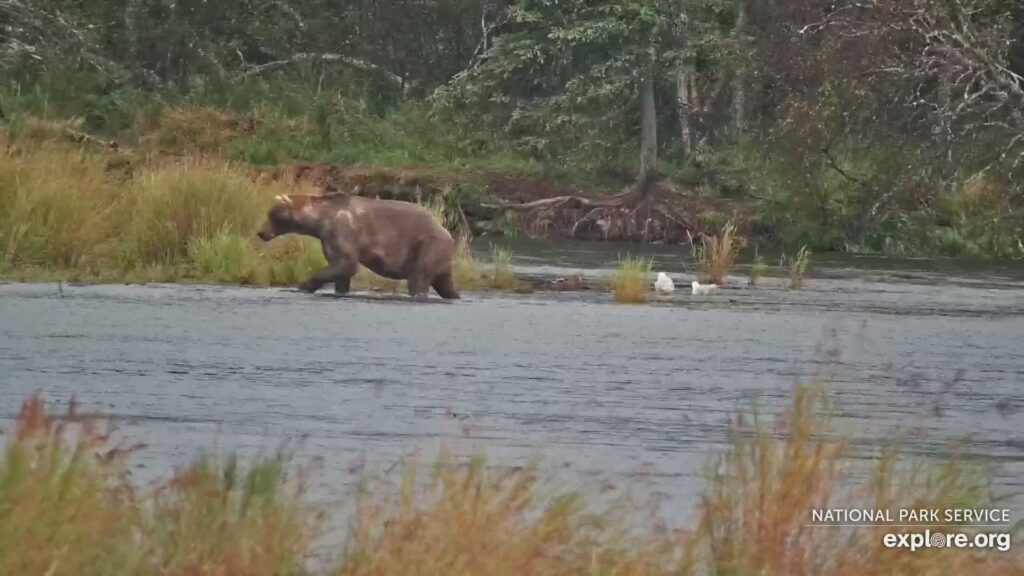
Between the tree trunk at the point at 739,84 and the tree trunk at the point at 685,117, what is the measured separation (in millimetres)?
947

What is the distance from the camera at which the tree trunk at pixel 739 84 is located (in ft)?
117

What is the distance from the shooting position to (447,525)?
5.83 m

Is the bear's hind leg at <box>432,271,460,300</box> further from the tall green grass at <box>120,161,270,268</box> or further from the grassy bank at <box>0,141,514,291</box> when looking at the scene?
the tall green grass at <box>120,161,270,268</box>

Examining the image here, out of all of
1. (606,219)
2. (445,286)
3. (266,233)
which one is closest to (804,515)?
(445,286)

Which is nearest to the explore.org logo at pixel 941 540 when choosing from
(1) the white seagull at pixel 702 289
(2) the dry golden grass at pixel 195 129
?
(1) the white seagull at pixel 702 289

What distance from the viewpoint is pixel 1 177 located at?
18859 millimetres

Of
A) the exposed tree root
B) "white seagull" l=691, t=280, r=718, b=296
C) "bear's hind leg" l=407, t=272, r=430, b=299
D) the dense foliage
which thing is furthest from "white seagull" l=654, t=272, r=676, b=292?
the exposed tree root

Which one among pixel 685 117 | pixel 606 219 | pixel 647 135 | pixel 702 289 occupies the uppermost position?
pixel 685 117

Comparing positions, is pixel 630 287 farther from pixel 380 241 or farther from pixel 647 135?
pixel 647 135

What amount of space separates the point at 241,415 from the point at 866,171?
2548 centimetres

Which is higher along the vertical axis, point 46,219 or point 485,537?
point 46,219

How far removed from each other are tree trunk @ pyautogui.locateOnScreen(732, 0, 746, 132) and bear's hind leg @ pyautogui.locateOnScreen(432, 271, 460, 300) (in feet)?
58.0

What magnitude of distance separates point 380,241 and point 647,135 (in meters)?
20.1

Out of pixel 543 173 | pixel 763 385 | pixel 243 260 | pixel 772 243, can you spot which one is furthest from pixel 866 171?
pixel 763 385
